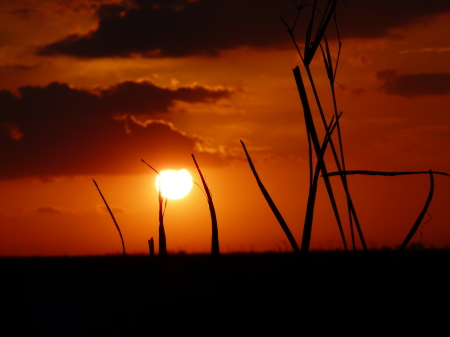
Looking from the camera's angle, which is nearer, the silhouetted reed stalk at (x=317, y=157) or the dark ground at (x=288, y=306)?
the silhouetted reed stalk at (x=317, y=157)

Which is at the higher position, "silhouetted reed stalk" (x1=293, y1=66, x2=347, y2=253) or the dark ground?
"silhouetted reed stalk" (x1=293, y1=66, x2=347, y2=253)

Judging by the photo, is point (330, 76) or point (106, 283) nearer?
point (330, 76)

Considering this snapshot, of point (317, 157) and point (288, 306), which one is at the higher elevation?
point (317, 157)

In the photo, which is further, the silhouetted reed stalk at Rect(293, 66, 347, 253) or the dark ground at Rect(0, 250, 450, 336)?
the dark ground at Rect(0, 250, 450, 336)

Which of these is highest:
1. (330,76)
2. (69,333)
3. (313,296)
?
(330,76)

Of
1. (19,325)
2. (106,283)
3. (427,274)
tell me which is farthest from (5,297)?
(427,274)

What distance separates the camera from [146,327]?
76.9 inches

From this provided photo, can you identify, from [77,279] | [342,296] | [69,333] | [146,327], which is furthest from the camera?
[77,279]

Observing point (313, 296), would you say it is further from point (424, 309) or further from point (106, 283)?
point (106, 283)

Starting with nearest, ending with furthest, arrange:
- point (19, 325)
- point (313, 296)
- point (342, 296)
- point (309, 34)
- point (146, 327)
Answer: point (313, 296) → point (309, 34) → point (342, 296) → point (146, 327) → point (19, 325)

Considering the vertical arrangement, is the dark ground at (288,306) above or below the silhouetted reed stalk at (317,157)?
below

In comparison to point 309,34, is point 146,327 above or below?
below

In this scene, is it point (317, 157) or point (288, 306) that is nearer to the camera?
point (317, 157)

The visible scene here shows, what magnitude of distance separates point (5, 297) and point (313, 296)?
366 centimetres
